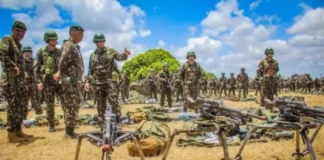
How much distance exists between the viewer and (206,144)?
263 inches

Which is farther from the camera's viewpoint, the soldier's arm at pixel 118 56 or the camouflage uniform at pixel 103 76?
the camouflage uniform at pixel 103 76

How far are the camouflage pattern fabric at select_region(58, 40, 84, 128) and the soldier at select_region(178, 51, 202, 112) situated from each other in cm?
579

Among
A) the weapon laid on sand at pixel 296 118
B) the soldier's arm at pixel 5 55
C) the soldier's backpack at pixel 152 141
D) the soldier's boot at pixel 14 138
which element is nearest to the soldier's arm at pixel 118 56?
the soldier's backpack at pixel 152 141

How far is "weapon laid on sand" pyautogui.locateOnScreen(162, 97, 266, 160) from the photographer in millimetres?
4039

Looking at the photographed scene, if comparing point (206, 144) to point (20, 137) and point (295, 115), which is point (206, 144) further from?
point (20, 137)

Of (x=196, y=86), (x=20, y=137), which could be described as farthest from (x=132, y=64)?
(x=20, y=137)

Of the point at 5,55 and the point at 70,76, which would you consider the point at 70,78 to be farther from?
the point at 5,55

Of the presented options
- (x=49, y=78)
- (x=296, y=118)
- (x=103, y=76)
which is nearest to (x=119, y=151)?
(x=103, y=76)

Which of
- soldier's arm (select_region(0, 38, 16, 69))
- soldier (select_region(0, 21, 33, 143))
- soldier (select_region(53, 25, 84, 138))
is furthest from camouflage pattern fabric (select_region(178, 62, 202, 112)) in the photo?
soldier's arm (select_region(0, 38, 16, 69))

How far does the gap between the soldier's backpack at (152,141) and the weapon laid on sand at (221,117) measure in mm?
1411

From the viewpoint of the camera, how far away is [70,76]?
6.99 meters

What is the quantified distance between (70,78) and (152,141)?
2.45m

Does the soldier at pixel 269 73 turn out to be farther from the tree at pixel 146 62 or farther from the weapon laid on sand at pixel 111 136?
the tree at pixel 146 62

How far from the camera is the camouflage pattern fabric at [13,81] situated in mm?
6807
